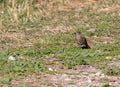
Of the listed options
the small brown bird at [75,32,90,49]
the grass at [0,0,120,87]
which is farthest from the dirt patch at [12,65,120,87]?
the small brown bird at [75,32,90,49]

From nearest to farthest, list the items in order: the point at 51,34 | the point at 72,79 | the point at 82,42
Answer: the point at 72,79 < the point at 82,42 < the point at 51,34

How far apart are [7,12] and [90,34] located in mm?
2366

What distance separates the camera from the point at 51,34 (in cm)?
954

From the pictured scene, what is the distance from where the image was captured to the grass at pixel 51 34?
703cm

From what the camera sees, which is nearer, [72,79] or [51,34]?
[72,79]

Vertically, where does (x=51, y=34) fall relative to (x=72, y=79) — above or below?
above

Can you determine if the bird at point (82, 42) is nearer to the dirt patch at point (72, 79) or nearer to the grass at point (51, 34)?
the grass at point (51, 34)

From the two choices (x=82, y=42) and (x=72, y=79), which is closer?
(x=72, y=79)

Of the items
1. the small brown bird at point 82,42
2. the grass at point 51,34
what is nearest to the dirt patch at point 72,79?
the grass at point 51,34

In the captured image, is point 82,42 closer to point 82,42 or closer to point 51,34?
point 82,42

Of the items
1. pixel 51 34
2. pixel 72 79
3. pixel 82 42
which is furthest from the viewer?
pixel 51 34

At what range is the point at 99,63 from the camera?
7.26 m

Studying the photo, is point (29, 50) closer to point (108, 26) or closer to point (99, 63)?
point (99, 63)

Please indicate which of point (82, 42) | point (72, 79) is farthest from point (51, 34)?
point (72, 79)
